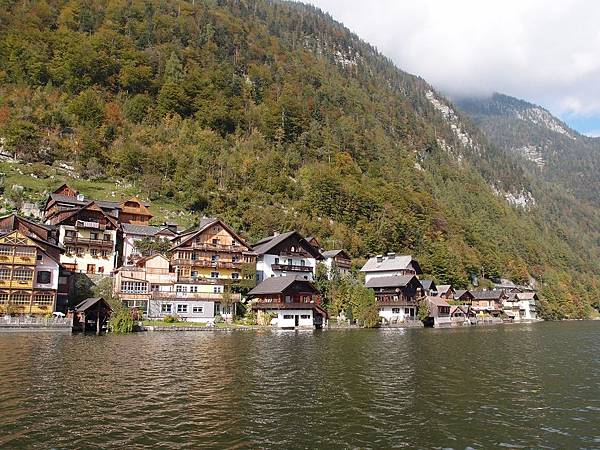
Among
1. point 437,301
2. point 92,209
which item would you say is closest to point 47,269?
point 92,209

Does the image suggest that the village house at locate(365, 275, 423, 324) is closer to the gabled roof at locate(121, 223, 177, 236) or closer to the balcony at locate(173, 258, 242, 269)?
the balcony at locate(173, 258, 242, 269)

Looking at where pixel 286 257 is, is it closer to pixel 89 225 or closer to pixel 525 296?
pixel 89 225

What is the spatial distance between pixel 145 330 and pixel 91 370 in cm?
Result: 3067

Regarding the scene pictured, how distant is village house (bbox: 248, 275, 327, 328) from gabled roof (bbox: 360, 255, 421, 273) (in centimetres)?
3109

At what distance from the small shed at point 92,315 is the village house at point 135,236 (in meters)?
21.4

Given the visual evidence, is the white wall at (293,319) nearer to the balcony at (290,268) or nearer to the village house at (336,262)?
the balcony at (290,268)

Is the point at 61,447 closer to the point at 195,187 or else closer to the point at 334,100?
the point at 195,187

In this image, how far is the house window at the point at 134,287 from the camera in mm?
69000

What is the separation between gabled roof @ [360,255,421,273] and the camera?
4124 inches

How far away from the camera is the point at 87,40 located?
147625 mm

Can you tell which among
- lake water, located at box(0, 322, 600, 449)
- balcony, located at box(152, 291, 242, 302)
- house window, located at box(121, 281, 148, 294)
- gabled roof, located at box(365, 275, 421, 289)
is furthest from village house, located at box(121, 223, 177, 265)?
lake water, located at box(0, 322, 600, 449)

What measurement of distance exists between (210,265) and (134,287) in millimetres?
12992

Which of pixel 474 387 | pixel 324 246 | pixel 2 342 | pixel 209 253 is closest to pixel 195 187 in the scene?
pixel 324 246

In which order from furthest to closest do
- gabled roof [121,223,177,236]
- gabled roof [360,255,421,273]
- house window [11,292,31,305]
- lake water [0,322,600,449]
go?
1. gabled roof [360,255,421,273]
2. gabled roof [121,223,177,236]
3. house window [11,292,31,305]
4. lake water [0,322,600,449]
